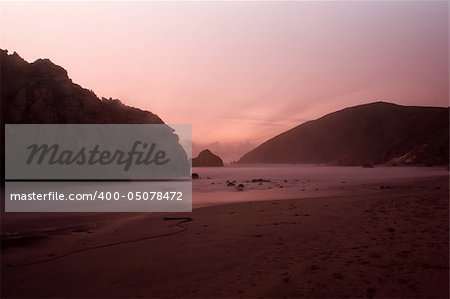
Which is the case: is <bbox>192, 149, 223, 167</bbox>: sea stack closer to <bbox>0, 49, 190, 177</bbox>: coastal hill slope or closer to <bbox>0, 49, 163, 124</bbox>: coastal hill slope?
<bbox>0, 49, 190, 177</bbox>: coastal hill slope

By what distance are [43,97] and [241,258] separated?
45486mm

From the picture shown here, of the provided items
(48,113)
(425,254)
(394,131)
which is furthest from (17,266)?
(394,131)

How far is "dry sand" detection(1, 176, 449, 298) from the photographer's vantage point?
7.13 metres

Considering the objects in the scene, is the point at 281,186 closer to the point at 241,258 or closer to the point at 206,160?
the point at 241,258

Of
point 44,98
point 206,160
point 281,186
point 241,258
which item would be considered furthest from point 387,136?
point 241,258

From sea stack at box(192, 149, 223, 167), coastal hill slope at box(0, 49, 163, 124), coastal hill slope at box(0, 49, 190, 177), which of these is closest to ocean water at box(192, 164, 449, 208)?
coastal hill slope at box(0, 49, 190, 177)

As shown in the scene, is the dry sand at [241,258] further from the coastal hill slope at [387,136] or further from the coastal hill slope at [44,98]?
the coastal hill slope at [387,136]

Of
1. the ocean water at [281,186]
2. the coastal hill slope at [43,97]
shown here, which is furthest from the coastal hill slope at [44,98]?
the ocean water at [281,186]

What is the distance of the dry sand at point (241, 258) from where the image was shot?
7.13 metres

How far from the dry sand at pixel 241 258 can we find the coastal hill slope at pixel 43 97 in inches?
1400

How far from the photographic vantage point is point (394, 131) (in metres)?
174

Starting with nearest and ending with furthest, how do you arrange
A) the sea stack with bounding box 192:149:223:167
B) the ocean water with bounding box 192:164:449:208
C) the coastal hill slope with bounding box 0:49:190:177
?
the ocean water with bounding box 192:164:449:208, the coastal hill slope with bounding box 0:49:190:177, the sea stack with bounding box 192:149:223:167

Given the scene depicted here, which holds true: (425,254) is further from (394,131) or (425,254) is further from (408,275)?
(394,131)

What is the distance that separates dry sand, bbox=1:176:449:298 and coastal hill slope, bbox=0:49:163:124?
3555cm
